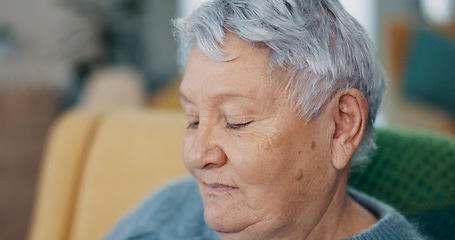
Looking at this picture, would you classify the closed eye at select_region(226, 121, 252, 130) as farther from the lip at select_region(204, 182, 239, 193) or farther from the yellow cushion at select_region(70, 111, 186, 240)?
the yellow cushion at select_region(70, 111, 186, 240)

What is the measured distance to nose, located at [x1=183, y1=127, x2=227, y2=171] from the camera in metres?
1.20

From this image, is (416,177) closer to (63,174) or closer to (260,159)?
(260,159)

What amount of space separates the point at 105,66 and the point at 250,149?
404 centimetres

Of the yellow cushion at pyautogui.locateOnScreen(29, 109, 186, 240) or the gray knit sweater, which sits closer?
the gray knit sweater

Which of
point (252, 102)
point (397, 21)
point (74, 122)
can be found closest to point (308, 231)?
point (252, 102)

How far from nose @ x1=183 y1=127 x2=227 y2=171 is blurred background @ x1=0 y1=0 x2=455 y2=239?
77.1 inches

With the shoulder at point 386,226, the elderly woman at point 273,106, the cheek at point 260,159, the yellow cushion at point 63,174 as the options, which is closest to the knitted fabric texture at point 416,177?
the shoulder at point 386,226

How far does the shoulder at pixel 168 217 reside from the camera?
1513mm

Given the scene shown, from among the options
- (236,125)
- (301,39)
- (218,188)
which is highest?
(301,39)

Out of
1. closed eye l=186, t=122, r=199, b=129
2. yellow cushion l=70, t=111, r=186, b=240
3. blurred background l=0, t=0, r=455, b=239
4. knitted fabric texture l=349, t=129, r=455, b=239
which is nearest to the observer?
closed eye l=186, t=122, r=199, b=129

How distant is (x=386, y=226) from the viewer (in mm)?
1309

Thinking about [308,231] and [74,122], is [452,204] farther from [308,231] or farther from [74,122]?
[74,122]

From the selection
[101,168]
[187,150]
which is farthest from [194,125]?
[101,168]

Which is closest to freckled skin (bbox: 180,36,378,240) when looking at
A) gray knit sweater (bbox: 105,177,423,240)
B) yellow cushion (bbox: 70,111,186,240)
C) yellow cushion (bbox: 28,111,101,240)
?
gray knit sweater (bbox: 105,177,423,240)
